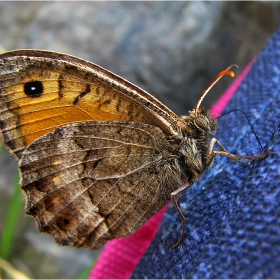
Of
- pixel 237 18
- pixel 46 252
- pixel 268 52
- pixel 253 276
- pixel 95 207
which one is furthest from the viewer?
pixel 237 18

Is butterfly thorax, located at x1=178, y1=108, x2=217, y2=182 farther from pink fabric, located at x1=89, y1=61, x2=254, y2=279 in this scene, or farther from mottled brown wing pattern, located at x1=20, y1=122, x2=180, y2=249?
pink fabric, located at x1=89, y1=61, x2=254, y2=279

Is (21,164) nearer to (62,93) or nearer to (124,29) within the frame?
(62,93)

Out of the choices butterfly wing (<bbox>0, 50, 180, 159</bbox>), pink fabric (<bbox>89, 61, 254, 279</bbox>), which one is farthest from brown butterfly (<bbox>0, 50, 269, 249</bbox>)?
pink fabric (<bbox>89, 61, 254, 279</bbox>)

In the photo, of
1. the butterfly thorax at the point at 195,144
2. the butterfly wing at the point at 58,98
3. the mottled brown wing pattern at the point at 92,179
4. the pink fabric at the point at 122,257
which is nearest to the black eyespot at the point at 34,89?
the butterfly wing at the point at 58,98

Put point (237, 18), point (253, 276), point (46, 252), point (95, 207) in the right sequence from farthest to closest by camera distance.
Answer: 1. point (237, 18)
2. point (46, 252)
3. point (95, 207)
4. point (253, 276)

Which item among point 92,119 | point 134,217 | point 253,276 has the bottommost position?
point 253,276

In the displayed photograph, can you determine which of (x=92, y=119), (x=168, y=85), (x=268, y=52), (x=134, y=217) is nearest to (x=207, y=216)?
(x=134, y=217)
